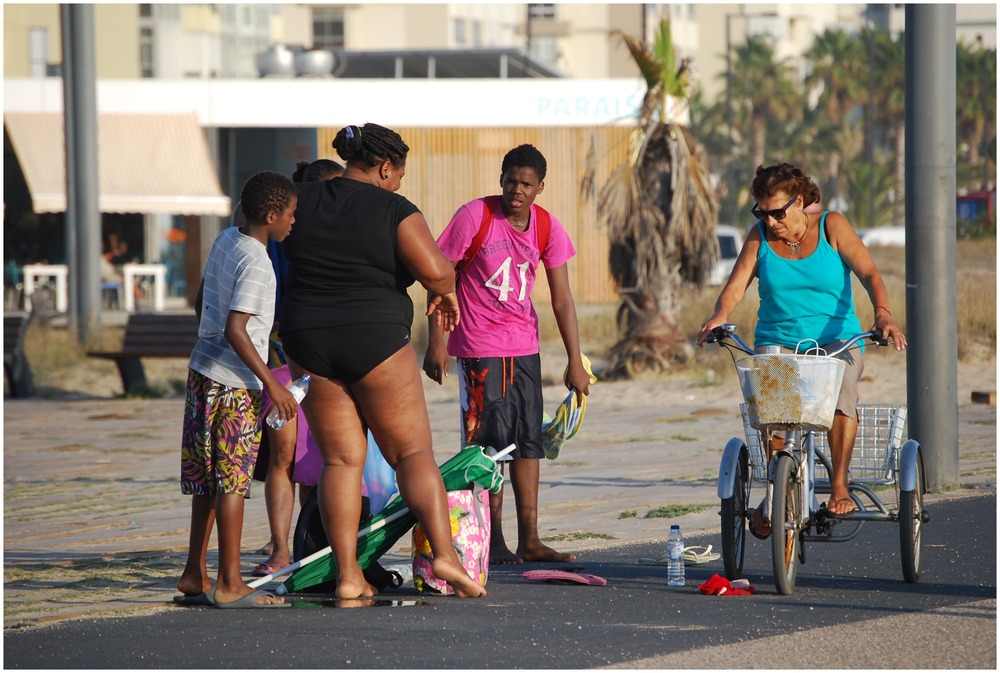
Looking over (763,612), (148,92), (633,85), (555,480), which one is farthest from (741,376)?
(148,92)

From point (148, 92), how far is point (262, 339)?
32.2 meters

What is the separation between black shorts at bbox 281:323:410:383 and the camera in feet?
21.0

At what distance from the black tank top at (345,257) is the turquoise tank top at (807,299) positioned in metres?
1.73

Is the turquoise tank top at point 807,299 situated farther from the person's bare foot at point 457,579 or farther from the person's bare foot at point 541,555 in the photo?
the person's bare foot at point 457,579

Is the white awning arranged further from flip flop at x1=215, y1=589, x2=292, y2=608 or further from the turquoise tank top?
flip flop at x1=215, y1=589, x2=292, y2=608

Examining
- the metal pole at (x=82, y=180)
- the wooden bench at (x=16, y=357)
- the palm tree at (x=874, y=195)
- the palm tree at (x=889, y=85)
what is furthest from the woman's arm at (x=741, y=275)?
the palm tree at (x=889, y=85)

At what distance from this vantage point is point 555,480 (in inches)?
428

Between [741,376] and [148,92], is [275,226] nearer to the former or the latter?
[741,376]

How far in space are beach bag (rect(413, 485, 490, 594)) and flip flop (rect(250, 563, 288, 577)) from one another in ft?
2.30

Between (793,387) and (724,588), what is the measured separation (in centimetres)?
90

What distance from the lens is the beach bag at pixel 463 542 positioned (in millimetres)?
6762

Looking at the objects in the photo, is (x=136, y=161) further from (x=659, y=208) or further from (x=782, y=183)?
(x=782, y=183)

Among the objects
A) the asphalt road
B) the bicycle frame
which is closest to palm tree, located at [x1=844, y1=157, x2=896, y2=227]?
the bicycle frame

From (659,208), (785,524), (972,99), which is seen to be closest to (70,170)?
(659,208)
